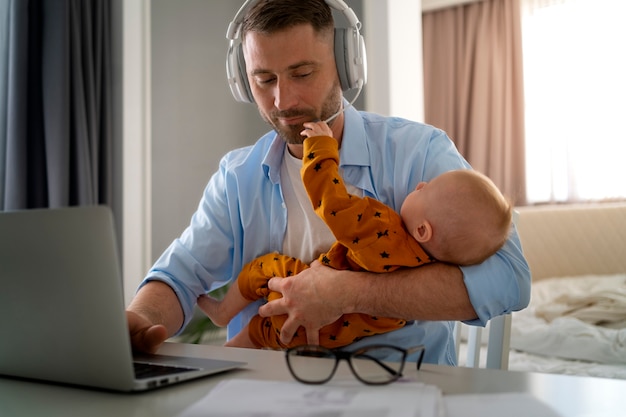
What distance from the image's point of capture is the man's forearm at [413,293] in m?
1.08

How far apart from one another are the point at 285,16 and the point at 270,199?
433 millimetres

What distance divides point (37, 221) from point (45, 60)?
2732 millimetres

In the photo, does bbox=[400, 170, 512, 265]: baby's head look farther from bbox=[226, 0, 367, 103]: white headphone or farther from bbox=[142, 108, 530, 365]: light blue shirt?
bbox=[226, 0, 367, 103]: white headphone

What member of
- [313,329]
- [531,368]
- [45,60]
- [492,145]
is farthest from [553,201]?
[313,329]

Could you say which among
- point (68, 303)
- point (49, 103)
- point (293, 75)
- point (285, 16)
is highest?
point (49, 103)

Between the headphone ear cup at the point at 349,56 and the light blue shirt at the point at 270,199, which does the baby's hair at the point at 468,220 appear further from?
the headphone ear cup at the point at 349,56

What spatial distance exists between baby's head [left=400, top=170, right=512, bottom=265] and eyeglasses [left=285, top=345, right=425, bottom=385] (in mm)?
393

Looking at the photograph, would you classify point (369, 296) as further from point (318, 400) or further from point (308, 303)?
point (318, 400)

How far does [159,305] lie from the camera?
128cm

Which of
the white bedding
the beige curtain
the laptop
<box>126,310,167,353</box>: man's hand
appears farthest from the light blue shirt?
the beige curtain

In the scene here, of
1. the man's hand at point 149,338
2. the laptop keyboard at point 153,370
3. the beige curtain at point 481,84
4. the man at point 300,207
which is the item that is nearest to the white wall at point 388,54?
the man at point 300,207

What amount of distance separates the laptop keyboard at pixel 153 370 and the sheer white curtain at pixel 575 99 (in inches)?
176

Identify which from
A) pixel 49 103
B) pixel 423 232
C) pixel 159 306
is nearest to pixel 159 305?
pixel 159 306

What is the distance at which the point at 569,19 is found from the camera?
471 cm
